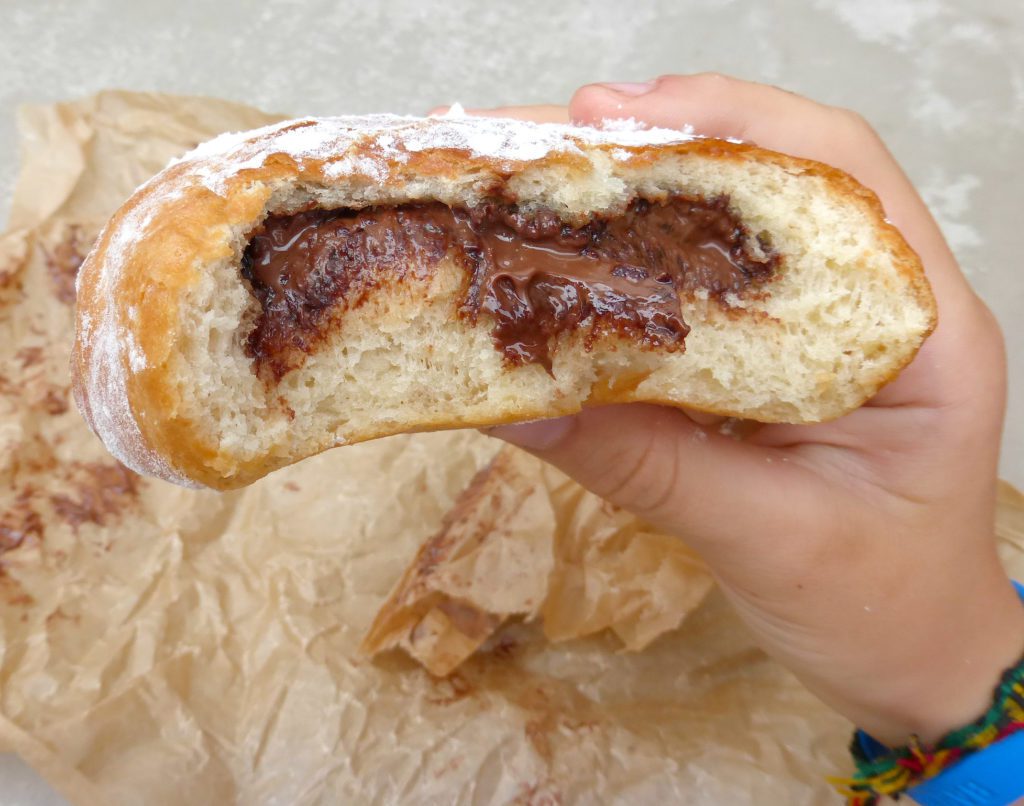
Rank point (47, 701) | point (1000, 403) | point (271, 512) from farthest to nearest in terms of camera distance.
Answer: point (271, 512) → point (47, 701) → point (1000, 403)

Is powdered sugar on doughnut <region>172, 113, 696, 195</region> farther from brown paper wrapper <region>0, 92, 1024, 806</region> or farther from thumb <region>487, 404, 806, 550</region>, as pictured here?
brown paper wrapper <region>0, 92, 1024, 806</region>

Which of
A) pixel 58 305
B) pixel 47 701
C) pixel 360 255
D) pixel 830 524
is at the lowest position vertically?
pixel 47 701

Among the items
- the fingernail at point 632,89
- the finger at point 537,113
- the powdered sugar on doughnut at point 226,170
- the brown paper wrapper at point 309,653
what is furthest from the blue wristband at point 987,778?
the finger at point 537,113

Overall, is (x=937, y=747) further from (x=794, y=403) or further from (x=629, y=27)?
(x=629, y=27)

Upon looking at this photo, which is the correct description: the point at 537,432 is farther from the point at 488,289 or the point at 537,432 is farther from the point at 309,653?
the point at 309,653

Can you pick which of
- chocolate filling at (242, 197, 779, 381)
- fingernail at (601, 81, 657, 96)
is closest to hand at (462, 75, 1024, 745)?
fingernail at (601, 81, 657, 96)

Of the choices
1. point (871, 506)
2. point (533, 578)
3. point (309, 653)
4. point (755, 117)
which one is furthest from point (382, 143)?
point (309, 653)

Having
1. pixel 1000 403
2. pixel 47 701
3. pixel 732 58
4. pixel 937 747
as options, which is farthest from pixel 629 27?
pixel 47 701
